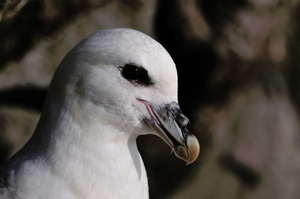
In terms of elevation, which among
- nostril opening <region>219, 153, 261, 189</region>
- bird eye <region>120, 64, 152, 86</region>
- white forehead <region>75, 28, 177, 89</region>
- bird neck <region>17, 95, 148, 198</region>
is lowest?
nostril opening <region>219, 153, 261, 189</region>

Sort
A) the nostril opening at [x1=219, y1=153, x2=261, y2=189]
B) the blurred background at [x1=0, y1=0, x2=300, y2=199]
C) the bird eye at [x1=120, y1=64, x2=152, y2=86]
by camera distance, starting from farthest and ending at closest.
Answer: the nostril opening at [x1=219, y1=153, x2=261, y2=189] < the blurred background at [x1=0, y1=0, x2=300, y2=199] < the bird eye at [x1=120, y1=64, x2=152, y2=86]

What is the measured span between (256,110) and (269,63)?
0.72 feet

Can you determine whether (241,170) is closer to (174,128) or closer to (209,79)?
(209,79)

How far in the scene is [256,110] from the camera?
12.9ft

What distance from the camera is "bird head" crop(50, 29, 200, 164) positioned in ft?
8.02

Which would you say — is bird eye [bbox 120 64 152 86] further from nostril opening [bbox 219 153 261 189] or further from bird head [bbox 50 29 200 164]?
nostril opening [bbox 219 153 261 189]

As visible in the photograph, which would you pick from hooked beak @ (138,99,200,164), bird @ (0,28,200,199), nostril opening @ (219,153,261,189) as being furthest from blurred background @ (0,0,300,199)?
hooked beak @ (138,99,200,164)

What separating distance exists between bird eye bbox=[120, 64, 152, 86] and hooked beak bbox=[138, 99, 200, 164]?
57mm

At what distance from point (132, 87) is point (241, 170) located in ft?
5.30

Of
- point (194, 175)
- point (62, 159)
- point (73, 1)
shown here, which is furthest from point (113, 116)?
point (194, 175)

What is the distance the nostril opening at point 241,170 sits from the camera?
3.95 meters

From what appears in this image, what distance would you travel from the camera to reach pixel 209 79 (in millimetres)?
3838

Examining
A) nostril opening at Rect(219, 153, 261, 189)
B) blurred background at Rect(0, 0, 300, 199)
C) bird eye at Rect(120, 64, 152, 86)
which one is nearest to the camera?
bird eye at Rect(120, 64, 152, 86)

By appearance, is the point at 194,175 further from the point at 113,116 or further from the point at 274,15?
the point at 113,116
